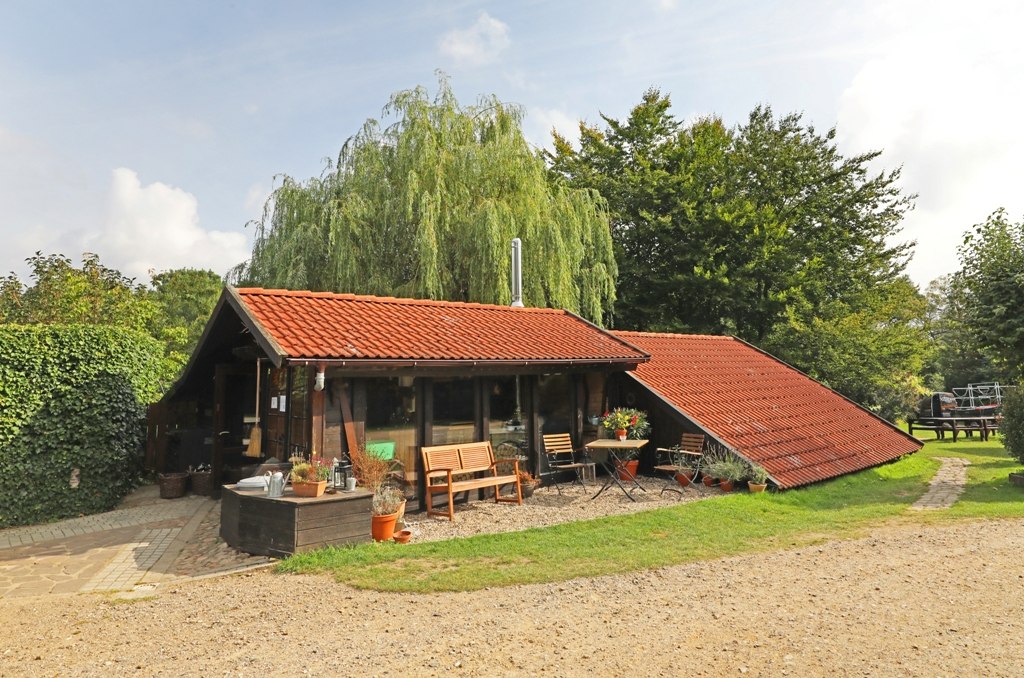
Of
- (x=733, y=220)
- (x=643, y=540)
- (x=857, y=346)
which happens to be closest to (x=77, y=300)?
(x=643, y=540)

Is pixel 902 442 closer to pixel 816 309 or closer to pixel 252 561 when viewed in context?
pixel 816 309

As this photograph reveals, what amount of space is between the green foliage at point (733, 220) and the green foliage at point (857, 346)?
87 cm

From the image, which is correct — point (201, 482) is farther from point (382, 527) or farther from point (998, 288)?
point (998, 288)

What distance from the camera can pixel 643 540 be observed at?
756cm

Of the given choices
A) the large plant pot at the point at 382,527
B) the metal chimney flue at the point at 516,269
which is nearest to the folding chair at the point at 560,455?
the large plant pot at the point at 382,527

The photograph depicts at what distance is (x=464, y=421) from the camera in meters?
10.1

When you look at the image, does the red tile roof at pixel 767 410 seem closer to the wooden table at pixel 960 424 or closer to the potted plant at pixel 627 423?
the potted plant at pixel 627 423

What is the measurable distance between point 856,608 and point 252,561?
19.2 feet

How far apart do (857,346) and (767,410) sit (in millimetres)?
11893

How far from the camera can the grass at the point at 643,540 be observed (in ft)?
20.6

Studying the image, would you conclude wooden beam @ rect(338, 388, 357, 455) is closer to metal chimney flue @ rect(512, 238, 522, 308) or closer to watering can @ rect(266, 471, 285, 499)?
watering can @ rect(266, 471, 285, 499)

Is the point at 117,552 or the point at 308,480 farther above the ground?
the point at 308,480

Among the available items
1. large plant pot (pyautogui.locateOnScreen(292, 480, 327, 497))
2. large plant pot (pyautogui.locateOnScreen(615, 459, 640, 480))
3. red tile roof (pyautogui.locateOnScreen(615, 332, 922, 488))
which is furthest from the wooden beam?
red tile roof (pyautogui.locateOnScreen(615, 332, 922, 488))

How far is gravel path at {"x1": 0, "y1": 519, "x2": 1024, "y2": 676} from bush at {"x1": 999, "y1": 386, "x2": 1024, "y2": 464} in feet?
20.8
